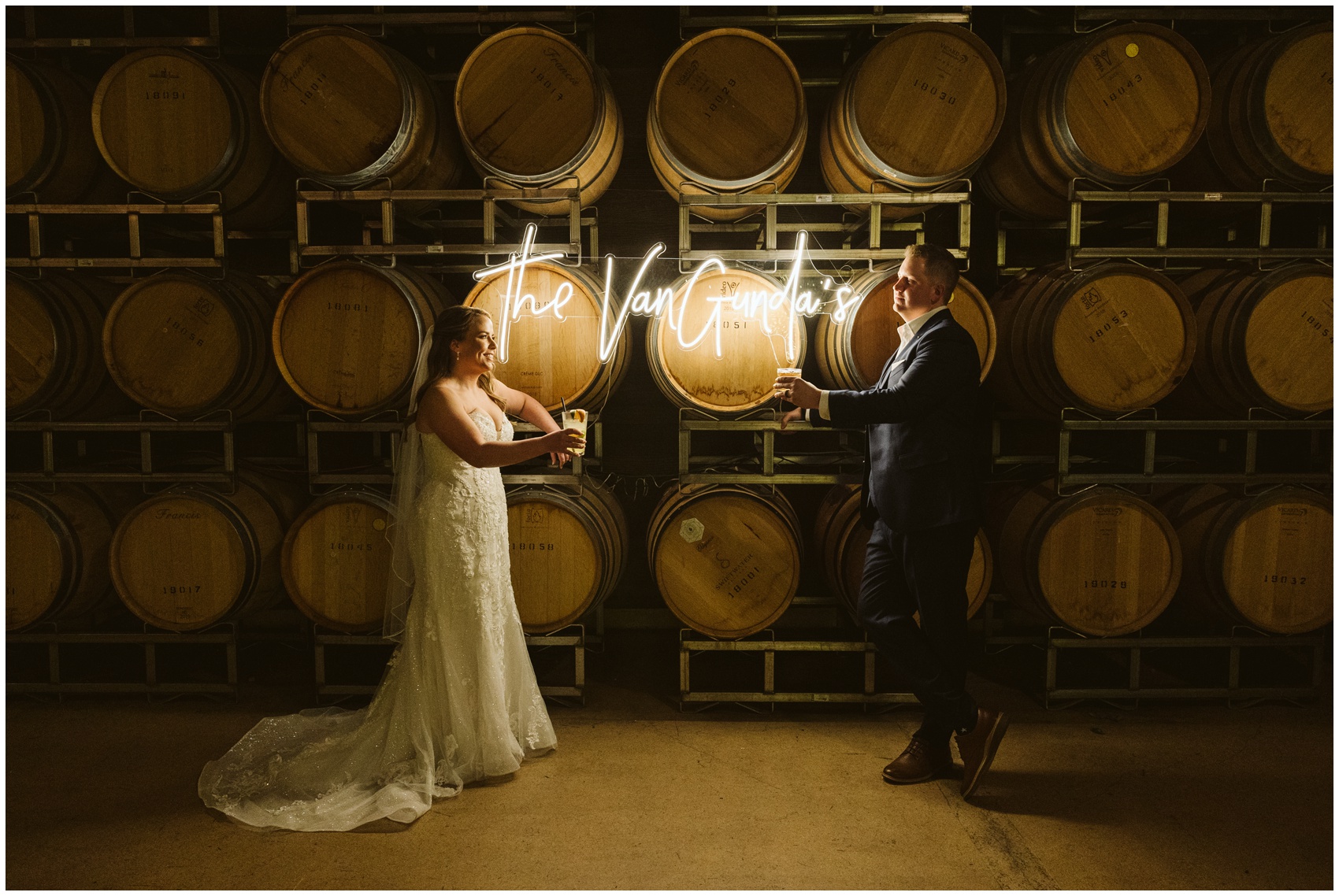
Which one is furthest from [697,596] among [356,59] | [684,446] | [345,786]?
[356,59]

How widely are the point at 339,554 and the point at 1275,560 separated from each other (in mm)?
4461

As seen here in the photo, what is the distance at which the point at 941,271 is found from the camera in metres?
2.74

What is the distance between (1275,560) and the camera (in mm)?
3264

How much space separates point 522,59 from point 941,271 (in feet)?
6.87

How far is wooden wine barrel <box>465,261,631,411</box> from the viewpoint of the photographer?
3143 millimetres

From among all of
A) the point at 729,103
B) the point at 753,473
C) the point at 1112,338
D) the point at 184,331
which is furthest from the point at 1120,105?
the point at 184,331

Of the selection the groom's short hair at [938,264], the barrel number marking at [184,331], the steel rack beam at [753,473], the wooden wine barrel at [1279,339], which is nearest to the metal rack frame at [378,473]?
the steel rack beam at [753,473]

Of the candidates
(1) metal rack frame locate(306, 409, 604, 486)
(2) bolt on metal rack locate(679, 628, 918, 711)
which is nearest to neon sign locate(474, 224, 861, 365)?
(1) metal rack frame locate(306, 409, 604, 486)

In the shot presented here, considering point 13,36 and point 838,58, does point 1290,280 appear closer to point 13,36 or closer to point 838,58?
point 838,58

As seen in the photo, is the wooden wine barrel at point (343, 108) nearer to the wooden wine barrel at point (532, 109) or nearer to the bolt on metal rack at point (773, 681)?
the wooden wine barrel at point (532, 109)

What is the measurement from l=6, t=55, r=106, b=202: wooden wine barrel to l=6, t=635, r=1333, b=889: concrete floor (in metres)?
2.67

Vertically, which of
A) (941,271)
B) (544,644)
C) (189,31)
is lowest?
(544,644)

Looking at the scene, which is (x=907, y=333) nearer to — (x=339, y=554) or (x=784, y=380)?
(x=784, y=380)

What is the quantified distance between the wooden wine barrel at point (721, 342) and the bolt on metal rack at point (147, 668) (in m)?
2.69
